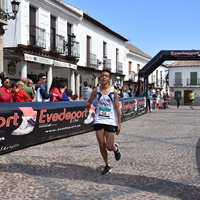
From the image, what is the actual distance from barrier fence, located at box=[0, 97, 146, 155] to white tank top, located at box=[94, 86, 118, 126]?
2238 millimetres

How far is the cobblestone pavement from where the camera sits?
3.90 metres

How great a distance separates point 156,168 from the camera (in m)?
5.22

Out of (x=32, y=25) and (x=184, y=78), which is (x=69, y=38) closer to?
(x=32, y=25)

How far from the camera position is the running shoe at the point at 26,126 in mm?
6707

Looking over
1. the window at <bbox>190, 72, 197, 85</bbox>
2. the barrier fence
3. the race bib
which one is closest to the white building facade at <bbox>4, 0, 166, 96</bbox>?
the barrier fence

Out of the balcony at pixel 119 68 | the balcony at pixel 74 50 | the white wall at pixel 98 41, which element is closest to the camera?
the balcony at pixel 74 50

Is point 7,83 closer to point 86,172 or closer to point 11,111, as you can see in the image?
point 11,111

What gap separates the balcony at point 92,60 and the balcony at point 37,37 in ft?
21.9

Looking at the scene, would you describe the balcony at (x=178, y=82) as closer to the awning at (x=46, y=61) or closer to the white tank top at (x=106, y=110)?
the awning at (x=46, y=61)

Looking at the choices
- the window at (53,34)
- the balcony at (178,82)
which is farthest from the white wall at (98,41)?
the balcony at (178,82)

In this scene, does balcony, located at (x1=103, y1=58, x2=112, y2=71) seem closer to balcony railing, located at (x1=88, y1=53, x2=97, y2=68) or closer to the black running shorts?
balcony railing, located at (x1=88, y1=53, x2=97, y2=68)

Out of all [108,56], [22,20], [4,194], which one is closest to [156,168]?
[4,194]

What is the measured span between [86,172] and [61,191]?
100 cm

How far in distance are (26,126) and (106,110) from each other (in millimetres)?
2677
